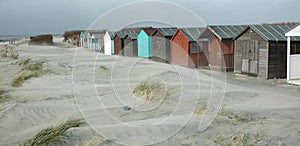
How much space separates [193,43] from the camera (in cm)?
2214

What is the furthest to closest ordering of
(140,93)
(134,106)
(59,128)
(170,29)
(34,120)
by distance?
(170,29) < (140,93) < (134,106) < (34,120) < (59,128)

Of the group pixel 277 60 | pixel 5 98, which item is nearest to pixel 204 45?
pixel 277 60

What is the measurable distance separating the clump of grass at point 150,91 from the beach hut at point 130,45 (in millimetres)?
17115

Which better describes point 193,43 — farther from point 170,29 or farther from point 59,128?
point 59,128

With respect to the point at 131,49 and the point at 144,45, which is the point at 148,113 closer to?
the point at 144,45

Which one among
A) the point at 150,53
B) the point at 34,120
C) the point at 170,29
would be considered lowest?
the point at 34,120

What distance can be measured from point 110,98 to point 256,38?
10262 millimetres

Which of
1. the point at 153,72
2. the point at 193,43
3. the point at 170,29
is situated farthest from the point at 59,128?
the point at 170,29

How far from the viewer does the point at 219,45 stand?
20672 mm

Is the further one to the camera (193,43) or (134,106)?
(193,43)

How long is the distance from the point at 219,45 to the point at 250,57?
3004mm

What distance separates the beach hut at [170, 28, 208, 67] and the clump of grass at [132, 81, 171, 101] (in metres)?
11.2

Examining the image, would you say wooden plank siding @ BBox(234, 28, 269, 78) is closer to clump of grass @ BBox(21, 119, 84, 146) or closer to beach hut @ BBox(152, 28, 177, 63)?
beach hut @ BBox(152, 28, 177, 63)

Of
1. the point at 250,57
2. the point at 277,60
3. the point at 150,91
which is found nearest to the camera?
the point at 150,91
